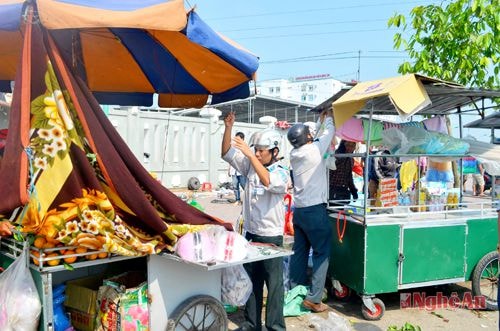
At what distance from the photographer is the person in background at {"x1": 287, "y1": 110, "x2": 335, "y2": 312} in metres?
4.37

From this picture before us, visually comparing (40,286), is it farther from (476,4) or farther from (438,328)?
(476,4)

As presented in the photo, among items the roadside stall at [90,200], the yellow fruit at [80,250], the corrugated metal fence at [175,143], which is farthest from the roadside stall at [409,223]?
the corrugated metal fence at [175,143]

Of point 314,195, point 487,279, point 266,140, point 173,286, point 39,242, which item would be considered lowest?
point 487,279

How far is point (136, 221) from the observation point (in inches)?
111

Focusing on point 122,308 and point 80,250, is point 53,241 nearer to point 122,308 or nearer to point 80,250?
point 80,250

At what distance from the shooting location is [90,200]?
97.7 inches

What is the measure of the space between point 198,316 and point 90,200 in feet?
3.62

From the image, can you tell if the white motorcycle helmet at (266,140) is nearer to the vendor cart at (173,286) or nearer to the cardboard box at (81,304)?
the vendor cart at (173,286)

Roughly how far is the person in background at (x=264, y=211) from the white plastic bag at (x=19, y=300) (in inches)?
67.9

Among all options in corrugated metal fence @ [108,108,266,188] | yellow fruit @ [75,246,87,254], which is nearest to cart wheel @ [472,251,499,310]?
yellow fruit @ [75,246,87,254]

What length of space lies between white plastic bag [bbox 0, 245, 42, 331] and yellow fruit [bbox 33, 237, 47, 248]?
2.8 inches

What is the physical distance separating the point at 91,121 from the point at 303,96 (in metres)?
57.2

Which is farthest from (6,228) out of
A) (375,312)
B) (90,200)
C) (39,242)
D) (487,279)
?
(487,279)

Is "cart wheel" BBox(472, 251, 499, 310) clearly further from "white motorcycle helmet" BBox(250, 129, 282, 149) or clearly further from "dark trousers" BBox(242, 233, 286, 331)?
"white motorcycle helmet" BBox(250, 129, 282, 149)
